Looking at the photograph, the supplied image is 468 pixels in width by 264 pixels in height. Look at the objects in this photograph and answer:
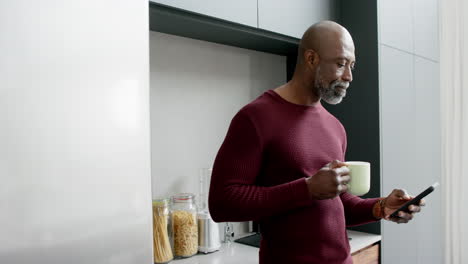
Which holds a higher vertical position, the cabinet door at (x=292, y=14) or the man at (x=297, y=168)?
the cabinet door at (x=292, y=14)

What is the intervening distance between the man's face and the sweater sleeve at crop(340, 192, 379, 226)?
0.33 meters

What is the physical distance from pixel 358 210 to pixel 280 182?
30 centimetres

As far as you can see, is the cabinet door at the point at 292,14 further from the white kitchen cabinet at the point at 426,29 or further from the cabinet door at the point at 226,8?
the white kitchen cabinet at the point at 426,29

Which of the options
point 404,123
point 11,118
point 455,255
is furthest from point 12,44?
point 455,255

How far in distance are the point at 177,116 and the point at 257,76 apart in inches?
22.3

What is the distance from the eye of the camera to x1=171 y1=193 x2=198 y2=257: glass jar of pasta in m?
1.59

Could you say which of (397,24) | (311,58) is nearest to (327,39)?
(311,58)

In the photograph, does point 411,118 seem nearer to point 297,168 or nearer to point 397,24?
point 397,24

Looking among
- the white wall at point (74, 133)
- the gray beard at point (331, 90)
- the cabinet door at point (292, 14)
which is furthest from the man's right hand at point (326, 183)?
the cabinet door at point (292, 14)

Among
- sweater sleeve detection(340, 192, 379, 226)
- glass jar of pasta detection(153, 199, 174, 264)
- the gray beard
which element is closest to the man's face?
the gray beard

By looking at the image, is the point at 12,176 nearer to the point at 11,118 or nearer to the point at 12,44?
the point at 11,118

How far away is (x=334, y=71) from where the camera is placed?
1096 millimetres

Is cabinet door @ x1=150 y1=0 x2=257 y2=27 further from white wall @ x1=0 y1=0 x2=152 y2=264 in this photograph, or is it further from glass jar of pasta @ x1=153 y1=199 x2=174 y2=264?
glass jar of pasta @ x1=153 y1=199 x2=174 y2=264

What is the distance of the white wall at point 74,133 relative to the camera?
2.19 feet
